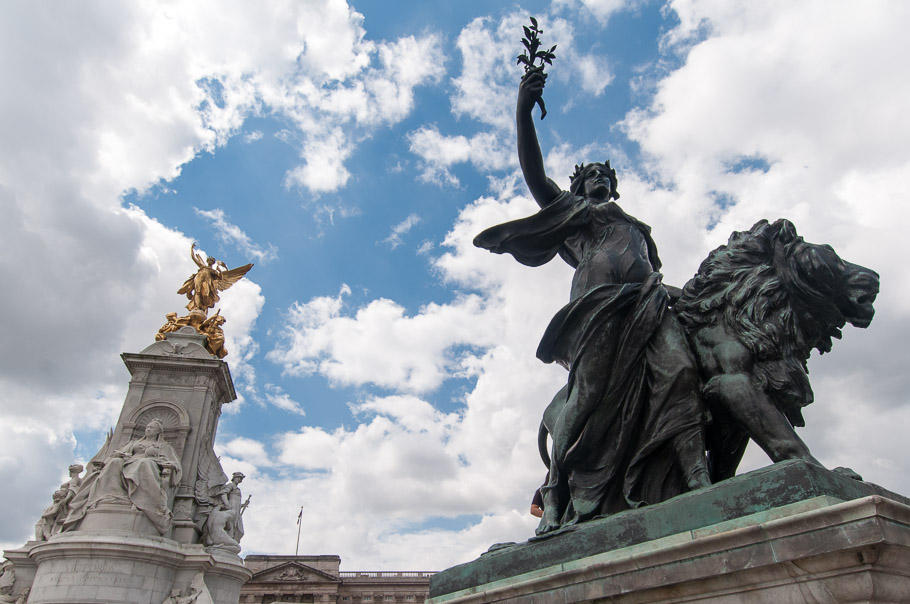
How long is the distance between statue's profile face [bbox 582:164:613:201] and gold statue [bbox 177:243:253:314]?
22398 millimetres

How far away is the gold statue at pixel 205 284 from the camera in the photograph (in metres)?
25.5

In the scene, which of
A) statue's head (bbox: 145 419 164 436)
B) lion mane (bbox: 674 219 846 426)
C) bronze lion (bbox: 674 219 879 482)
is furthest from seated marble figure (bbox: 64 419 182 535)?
lion mane (bbox: 674 219 846 426)

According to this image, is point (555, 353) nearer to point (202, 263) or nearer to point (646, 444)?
point (646, 444)

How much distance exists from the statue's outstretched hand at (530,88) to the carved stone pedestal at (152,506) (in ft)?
55.8

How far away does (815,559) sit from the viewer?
2.46 metres

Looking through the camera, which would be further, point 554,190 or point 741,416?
point 554,190

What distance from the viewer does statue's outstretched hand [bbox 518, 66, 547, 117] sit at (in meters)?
5.38

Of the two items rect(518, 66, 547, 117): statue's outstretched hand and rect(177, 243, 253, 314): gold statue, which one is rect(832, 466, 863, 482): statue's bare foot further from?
rect(177, 243, 253, 314): gold statue

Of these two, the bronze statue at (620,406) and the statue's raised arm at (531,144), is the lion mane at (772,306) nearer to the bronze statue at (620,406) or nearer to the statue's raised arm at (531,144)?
the bronze statue at (620,406)

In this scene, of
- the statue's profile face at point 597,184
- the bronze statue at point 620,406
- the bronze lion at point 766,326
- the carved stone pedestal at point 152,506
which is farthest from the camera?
the carved stone pedestal at point 152,506

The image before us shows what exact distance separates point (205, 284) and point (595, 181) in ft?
75.6

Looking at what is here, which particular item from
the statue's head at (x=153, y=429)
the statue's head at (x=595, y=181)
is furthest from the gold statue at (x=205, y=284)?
the statue's head at (x=595, y=181)

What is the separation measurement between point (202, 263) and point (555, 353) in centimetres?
2442

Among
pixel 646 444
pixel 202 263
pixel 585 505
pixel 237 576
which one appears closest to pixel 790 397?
pixel 646 444
